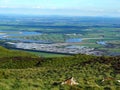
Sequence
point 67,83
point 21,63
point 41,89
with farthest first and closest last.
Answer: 1. point 21,63
2. point 67,83
3. point 41,89

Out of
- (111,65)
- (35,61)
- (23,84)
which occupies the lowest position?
(35,61)

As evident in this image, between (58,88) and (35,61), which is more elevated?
(58,88)

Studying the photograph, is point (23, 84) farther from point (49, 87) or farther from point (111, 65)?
point (111, 65)

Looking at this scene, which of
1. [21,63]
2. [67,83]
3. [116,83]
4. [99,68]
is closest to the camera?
[67,83]

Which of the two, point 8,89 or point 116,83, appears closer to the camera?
point 8,89

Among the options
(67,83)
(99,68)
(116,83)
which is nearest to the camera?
(67,83)

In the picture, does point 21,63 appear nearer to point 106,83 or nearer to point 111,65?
point 111,65

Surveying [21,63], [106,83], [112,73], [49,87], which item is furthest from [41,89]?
[21,63]

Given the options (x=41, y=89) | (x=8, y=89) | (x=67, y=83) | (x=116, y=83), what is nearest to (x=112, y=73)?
(x=116, y=83)

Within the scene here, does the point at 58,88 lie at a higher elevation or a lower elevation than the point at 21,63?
higher
